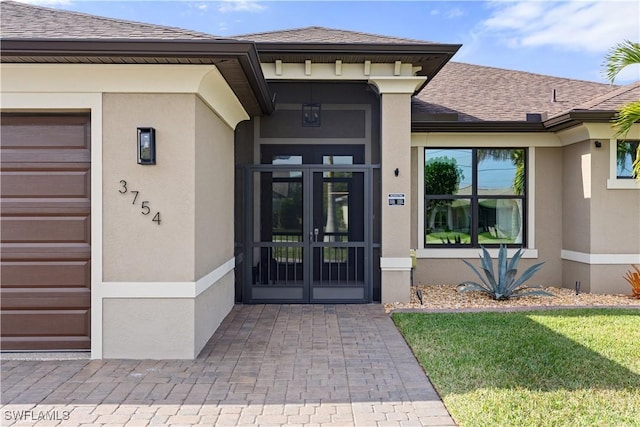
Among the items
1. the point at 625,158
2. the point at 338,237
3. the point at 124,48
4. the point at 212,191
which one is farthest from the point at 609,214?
the point at 124,48

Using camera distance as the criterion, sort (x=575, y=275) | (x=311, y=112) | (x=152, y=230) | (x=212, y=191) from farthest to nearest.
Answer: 1. (x=575, y=275)
2. (x=311, y=112)
3. (x=212, y=191)
4. (x=152, y=230)

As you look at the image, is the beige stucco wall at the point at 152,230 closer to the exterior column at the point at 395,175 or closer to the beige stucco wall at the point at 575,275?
the exterior column at the point at 395,175

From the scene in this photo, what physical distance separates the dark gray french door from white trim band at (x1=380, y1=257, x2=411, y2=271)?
274 mm

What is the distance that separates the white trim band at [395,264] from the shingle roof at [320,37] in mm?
3670

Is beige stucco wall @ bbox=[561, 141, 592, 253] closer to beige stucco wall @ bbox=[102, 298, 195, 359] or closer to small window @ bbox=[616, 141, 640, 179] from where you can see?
small window @ bbox=[616, 141, 640, 179]

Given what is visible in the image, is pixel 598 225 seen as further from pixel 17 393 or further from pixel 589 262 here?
pixel 17 393

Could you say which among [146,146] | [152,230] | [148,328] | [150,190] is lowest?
[148,328]

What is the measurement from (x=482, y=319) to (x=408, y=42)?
180 inches

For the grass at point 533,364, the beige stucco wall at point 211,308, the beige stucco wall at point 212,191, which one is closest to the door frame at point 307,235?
the beige stucco wall at point 212,191

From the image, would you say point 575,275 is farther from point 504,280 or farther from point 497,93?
point 497,93

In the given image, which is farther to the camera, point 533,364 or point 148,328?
point 148,328

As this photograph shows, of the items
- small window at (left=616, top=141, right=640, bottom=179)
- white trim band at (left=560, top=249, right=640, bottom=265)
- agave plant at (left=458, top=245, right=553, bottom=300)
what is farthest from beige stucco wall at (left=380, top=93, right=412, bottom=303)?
small window at (left=616, top=141, right=640, bottom=179)

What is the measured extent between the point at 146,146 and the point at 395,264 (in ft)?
15.4

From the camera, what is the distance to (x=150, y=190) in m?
5.30
